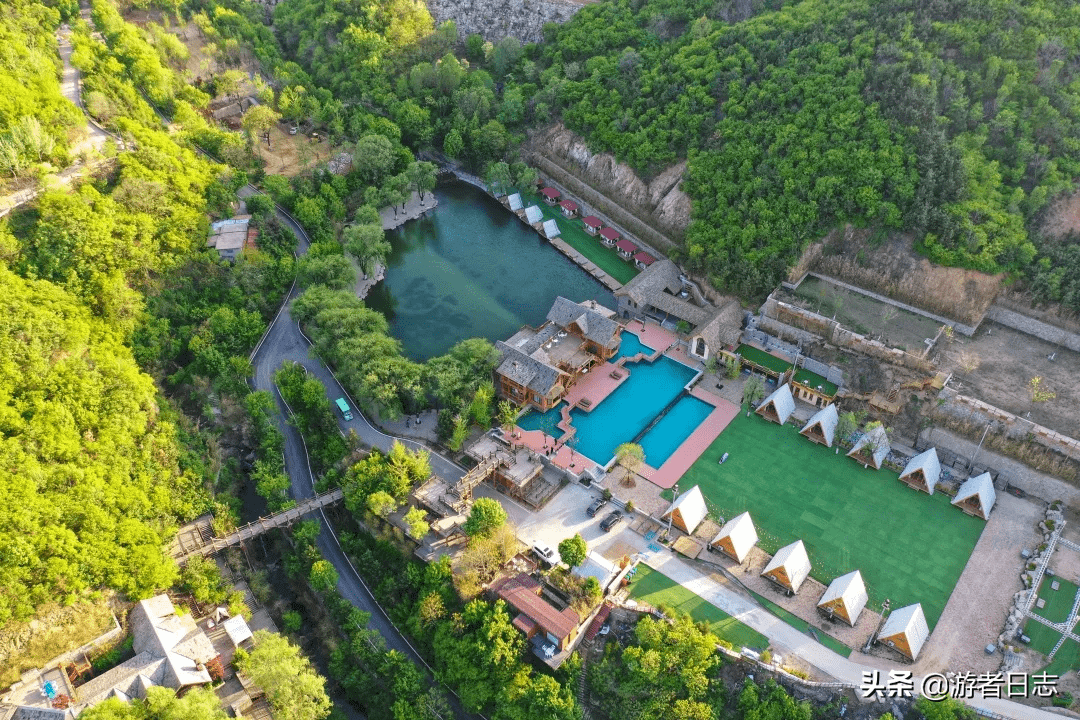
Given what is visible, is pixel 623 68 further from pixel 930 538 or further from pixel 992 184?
pixel 930 538

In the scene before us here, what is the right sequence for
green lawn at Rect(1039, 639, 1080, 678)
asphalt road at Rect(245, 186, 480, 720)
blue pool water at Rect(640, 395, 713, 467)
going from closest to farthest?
green lawn at Rect(1039, 639, 1080, 678), asphalt road at Rect(245, 186, 480, 720), blue pool water at Rect(640, 395, 713, 467)

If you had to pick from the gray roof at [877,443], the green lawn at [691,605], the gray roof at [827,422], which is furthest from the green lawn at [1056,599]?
the green lawn at [691,605]

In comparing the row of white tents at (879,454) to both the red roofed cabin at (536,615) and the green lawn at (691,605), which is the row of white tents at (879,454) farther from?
the red roofed cabin at (536,615)

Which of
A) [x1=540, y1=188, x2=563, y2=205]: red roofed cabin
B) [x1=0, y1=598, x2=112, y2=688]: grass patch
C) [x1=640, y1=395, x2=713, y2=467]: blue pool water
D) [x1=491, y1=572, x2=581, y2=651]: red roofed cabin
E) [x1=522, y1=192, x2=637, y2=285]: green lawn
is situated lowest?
[x1=0, y1=598, x2=112, y2=688]: grass patch

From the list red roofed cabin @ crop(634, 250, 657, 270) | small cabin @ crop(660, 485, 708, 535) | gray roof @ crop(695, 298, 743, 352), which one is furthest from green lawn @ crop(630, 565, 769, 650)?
red roofed cabin @ crop(634, 250, 657, 270)

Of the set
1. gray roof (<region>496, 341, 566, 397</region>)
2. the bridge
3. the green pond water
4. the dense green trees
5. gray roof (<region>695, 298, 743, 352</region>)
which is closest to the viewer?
the dense green trees

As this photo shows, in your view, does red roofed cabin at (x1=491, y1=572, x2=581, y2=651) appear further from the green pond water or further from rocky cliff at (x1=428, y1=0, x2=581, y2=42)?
rocky cliff at (x1=428, y1=0, x2=581, y2=42)

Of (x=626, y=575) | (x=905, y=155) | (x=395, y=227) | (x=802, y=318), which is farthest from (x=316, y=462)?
(x=905, y=155)
